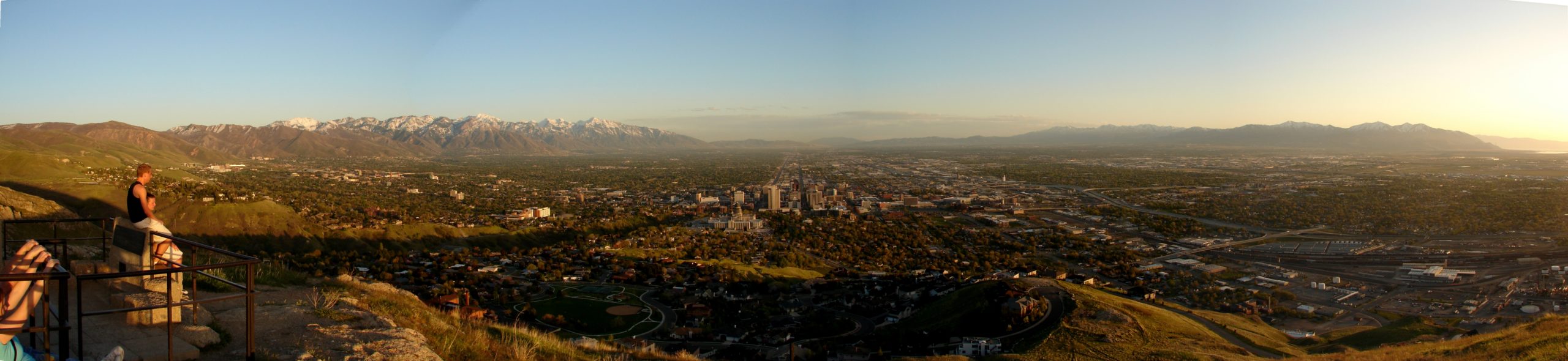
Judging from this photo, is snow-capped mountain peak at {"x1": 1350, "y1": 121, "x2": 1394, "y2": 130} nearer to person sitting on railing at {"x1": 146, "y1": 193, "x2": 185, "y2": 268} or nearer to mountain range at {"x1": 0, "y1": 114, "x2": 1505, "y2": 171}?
mountain range at {"x1": 0, "y1": 114, "x2": 1505, "y2": 171}

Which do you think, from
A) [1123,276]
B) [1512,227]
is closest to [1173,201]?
[1512,227]

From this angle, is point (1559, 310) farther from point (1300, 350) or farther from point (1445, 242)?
point (1445, 242)

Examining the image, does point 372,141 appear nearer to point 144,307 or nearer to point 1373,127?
point 144,307

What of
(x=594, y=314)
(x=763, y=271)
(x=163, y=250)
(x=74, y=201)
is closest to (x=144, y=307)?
(x=163, y=250)

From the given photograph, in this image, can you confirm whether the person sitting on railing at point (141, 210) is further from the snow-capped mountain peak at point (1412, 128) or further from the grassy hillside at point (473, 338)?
the snow-capped mountain peak at point (1412, 128)

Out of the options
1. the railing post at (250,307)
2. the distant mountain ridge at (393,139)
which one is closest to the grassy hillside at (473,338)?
the railing post at (250,307)

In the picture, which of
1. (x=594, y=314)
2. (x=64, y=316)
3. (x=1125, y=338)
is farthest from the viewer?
(x=594, y=314)
